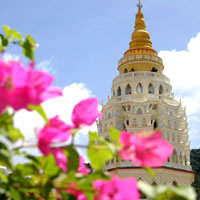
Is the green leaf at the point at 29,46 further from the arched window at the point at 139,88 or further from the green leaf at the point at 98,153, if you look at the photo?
the arched window at the point at 139,88

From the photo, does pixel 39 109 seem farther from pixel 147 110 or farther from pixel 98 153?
pixel 147 110

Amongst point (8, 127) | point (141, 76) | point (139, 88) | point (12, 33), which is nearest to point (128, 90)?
point (139, 88)

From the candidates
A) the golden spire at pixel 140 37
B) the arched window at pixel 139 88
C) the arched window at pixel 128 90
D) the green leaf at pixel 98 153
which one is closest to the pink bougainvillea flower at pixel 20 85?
the green leaf at pixel 98 153

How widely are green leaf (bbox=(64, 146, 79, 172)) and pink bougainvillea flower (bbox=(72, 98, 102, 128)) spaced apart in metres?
0.06

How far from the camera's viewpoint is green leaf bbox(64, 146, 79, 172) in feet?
2.46

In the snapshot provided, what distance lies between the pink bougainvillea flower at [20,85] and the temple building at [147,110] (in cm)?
1948

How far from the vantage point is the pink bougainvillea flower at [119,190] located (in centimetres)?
62

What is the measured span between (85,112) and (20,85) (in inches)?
9.1

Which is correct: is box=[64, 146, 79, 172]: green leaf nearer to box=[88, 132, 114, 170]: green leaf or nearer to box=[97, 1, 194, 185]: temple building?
box=[88, 132, 114, 170]: green leaf

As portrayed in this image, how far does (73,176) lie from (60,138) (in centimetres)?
8

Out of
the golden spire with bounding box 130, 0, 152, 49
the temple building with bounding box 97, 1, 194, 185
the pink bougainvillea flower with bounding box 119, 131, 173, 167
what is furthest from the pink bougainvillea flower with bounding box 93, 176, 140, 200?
the golden spire with bounding box 130, 0, 152, 49

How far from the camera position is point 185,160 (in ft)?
73.5

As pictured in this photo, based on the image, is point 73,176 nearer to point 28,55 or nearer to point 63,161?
point 63,161

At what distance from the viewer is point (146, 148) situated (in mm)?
659
